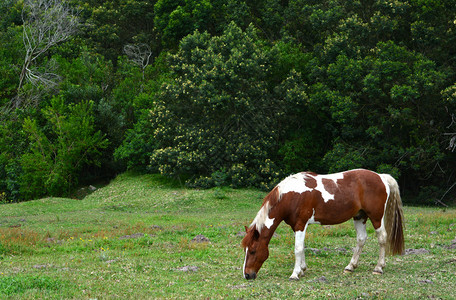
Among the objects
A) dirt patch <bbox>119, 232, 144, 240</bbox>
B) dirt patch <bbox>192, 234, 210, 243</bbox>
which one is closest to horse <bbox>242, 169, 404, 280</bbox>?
dirt patch <bbox>192, 234, 210, 243</bbox>

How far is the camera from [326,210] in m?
12.6

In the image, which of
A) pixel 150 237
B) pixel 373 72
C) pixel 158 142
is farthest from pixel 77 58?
pixel 150 237

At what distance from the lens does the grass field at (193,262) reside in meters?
10.6

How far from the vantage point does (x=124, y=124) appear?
151ft

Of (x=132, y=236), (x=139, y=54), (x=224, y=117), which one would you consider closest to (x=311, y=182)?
(x=132, y=236)

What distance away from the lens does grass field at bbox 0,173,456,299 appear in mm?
10625

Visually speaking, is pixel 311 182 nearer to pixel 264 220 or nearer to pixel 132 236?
pixel 264 220

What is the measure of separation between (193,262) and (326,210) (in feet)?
13.7

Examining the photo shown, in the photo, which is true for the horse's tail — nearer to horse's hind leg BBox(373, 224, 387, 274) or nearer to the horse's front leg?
horse's hind leg BBox(373, 224, 387, 274)

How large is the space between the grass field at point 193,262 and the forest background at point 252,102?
13186mm

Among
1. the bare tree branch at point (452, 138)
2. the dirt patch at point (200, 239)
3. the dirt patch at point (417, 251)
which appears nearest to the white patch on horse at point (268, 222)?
the dirt patch at point (417, 251)

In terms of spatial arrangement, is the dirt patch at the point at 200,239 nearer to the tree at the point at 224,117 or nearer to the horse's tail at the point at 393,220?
the horse's tail at the point at 393,220

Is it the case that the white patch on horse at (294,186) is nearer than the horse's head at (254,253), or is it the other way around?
the horse's head at (254,253)

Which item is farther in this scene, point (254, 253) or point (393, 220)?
point (393, 220)
